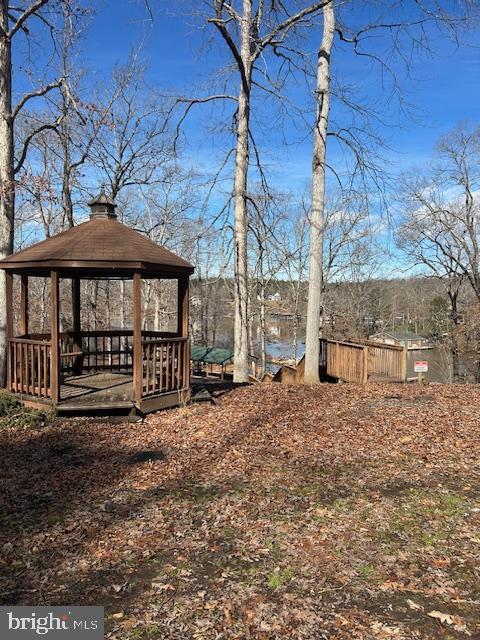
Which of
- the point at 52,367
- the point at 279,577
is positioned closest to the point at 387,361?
the point at 52,367

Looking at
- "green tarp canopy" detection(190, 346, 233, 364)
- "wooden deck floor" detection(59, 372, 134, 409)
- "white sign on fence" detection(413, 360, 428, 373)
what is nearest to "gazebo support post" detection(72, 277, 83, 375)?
"wooden deck floor" detection(59, 372, 134, 409)

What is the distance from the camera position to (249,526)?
414 centimetres

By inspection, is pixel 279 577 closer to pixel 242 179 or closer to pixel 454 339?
pixel 242 179

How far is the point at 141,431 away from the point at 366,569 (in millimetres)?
4405

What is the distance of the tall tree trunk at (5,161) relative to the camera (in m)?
9.24

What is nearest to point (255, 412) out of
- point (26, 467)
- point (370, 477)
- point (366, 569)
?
point (370, 477)

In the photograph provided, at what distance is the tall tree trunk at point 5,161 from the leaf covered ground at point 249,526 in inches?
123

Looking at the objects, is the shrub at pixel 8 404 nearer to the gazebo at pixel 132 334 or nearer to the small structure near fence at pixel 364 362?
the gazebo at pixel 132 334

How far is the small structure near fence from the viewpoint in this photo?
12062 mm

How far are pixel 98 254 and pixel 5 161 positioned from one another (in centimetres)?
373

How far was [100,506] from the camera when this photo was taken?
4.54 meters

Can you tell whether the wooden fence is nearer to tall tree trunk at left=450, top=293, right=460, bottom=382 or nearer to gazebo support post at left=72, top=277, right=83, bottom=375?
gazebo support post at left=72, top=277, right=83, bottom=375

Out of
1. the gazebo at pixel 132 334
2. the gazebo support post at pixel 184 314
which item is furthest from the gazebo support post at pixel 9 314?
the gazebo support post at pixel 184 314

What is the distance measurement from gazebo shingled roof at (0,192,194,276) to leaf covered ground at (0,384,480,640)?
254 cm
